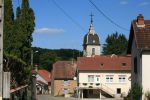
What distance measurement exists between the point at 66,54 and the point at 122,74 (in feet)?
328

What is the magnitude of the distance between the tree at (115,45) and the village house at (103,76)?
174ft

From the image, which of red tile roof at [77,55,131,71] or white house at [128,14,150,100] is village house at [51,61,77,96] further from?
white house at [128,14,150,100]

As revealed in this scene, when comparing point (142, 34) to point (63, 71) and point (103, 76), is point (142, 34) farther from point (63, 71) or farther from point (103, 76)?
point (63, 71)

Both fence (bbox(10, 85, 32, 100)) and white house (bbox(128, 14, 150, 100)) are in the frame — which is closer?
fence (bbox(10, 85, 32, 100))

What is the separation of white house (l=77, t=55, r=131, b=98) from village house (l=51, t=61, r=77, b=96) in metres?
16.4

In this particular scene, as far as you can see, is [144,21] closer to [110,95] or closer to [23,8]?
[23,8]

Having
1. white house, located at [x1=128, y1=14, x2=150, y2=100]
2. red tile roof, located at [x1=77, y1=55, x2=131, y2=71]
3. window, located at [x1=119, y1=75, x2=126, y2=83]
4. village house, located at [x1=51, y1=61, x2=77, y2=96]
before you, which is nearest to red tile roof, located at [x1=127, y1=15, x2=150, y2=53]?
white house, located at [x1=128, y1=14, x2=150, y2=100]

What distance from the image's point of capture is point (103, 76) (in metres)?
91.3

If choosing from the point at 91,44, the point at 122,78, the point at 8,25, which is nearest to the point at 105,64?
the point at 122,78

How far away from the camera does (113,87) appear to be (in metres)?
91.9

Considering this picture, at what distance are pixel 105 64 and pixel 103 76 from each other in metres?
2.44

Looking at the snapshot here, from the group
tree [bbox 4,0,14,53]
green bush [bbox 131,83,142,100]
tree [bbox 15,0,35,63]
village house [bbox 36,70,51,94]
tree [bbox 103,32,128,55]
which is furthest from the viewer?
tree [bbox 103,32,128,55]

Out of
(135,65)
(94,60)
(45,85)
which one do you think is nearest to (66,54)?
(45,85)

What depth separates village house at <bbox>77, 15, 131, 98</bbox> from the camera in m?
90.3
